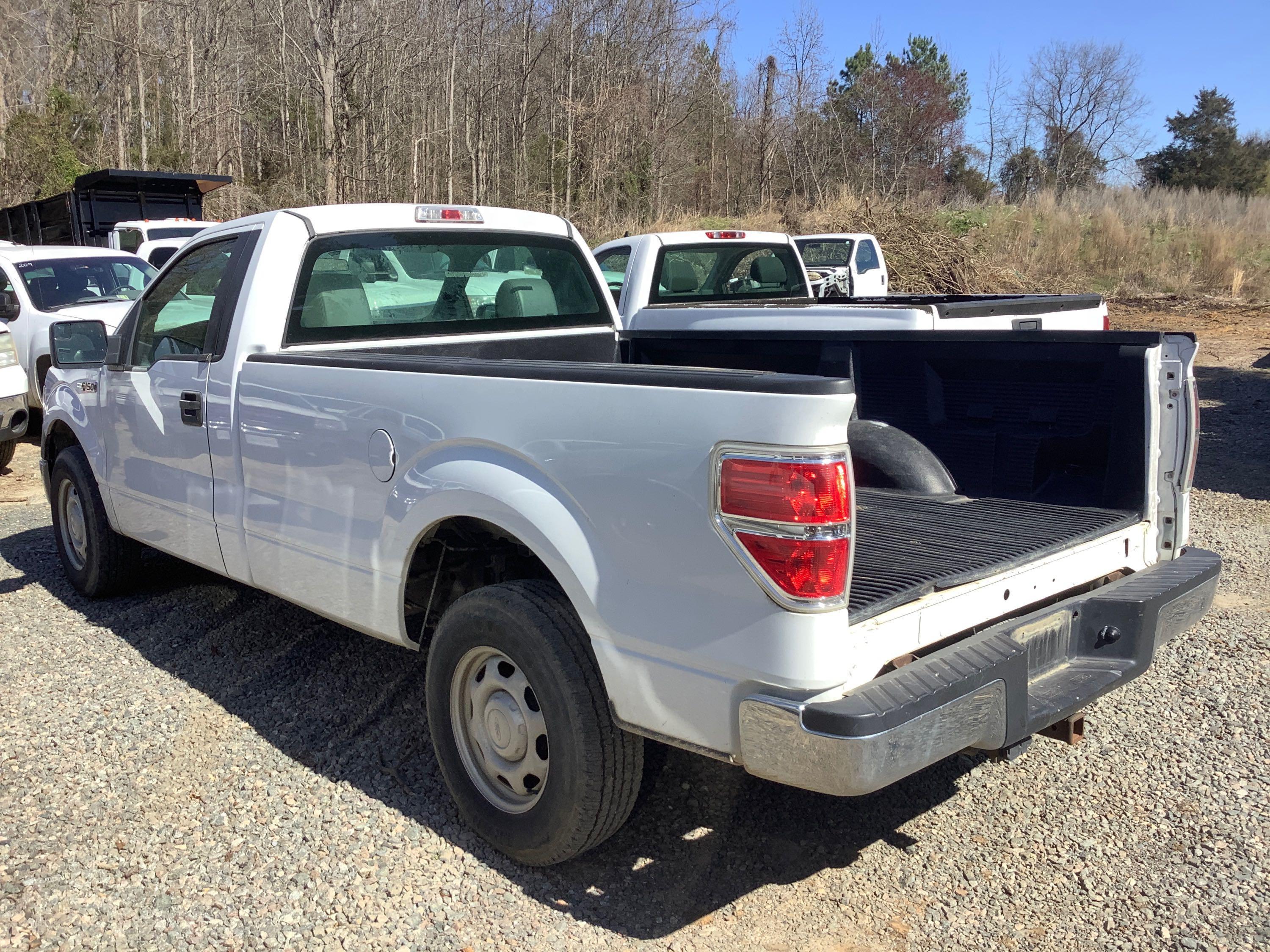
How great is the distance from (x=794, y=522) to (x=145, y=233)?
17.0 metres

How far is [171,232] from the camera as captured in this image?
17266 millimetres

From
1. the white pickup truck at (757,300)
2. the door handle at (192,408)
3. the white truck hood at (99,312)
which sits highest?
the white pickup truck at (757,300)

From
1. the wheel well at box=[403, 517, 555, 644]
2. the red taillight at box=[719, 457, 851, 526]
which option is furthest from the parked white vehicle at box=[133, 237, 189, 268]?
the red taillight at box=[719, 457, 851, 526]

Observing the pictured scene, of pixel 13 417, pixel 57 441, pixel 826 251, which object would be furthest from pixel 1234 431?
pixel 13 417

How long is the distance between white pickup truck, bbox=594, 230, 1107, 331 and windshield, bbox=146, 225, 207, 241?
9670 millimetres

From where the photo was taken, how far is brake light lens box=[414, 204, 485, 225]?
15.4 ft

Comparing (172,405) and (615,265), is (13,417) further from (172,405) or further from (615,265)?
(615,265)

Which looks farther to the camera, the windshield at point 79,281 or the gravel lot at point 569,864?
the windshield at point 79,281

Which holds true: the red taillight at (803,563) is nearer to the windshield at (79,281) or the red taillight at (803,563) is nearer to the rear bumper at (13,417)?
the rear bumper at (13,417)

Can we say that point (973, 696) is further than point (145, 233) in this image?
No

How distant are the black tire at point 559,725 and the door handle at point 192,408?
180 cm

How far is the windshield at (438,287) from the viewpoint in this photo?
4387mm

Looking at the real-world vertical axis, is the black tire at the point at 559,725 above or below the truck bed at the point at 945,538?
below

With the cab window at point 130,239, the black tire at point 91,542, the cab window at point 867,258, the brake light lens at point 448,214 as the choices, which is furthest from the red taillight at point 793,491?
the cab window at point 130,239
